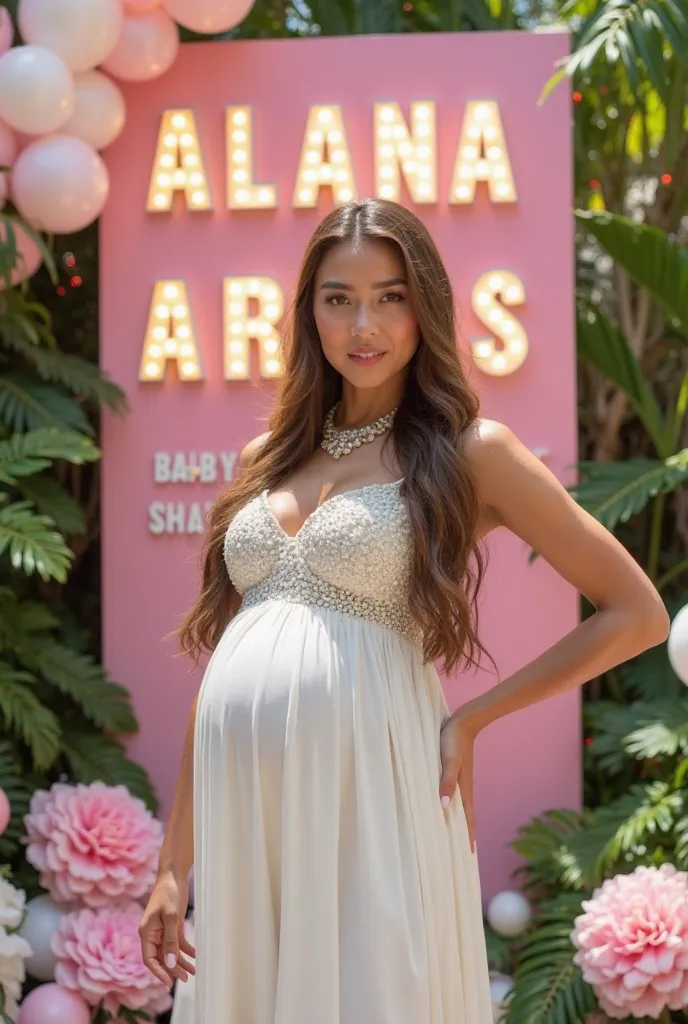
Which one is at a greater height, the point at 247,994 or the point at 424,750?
the point at 424,750

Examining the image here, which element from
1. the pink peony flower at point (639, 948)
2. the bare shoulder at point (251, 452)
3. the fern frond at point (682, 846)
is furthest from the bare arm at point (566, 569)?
the fern frond at point (682, 846)

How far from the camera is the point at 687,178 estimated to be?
4.67 metres

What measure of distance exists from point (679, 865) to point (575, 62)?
2077 millimetres

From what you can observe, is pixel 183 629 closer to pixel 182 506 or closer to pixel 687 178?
pixel 182 506

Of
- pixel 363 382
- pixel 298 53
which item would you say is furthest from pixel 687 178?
pixel 363 382

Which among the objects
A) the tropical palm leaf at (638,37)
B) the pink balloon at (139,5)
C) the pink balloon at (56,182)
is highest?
the pink balloon at (139,5)

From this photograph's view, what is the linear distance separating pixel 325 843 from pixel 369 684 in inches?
8.9

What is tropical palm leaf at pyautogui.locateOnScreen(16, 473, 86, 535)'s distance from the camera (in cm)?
389

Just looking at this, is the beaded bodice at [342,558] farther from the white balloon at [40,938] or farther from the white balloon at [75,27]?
the white balloon at [75,27]

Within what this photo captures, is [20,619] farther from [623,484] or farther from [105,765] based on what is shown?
[623,484]

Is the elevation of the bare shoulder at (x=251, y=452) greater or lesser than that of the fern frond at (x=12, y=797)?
greater

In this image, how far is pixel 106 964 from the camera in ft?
11.0

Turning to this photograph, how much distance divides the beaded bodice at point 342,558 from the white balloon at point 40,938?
1.81 m

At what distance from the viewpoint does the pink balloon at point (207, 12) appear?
12.4ft
